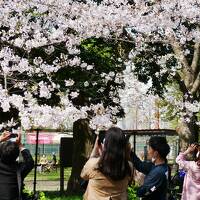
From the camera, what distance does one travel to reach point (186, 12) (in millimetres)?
9391

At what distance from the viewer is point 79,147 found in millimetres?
14820

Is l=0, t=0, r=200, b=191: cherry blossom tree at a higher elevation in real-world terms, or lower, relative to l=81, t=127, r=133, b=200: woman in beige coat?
higher

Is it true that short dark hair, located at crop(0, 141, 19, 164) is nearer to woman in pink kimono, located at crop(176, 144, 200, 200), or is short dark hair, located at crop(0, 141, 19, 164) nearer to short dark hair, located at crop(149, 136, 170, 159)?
short dark hair, located at crop(149, 136, 170, 159)

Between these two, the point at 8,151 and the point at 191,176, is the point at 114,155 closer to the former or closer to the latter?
the point at 8,151

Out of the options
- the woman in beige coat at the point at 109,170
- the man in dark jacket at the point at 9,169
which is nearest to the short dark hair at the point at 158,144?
the woman in beige coat at the point at 109,170

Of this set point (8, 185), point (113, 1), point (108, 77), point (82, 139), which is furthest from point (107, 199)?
point (82, 139)

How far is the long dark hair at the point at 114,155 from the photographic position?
402 centimetres

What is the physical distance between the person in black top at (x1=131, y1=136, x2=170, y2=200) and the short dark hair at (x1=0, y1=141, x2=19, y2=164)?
113 centimetres

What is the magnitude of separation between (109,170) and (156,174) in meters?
0.86

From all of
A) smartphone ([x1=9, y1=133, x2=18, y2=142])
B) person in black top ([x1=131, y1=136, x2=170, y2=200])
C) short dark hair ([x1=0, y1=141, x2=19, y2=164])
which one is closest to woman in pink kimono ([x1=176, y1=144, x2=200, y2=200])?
person in black top ([x1=131, y1=136, x2=170, y2=200])

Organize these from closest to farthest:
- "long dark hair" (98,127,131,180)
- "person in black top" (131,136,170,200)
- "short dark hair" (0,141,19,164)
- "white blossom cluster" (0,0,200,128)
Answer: "long dark hair" (98,127,131,180)
"short dark hair" (0,141,19,164)
"person in black top" (131,136,170,200)
"white blossom cluster" (0,0,200,128)

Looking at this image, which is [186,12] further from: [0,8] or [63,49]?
[0,8]

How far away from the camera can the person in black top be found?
15.5 ft

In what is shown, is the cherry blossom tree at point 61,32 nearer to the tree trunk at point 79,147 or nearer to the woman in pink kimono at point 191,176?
the woman in pink kimono at point 191,176
